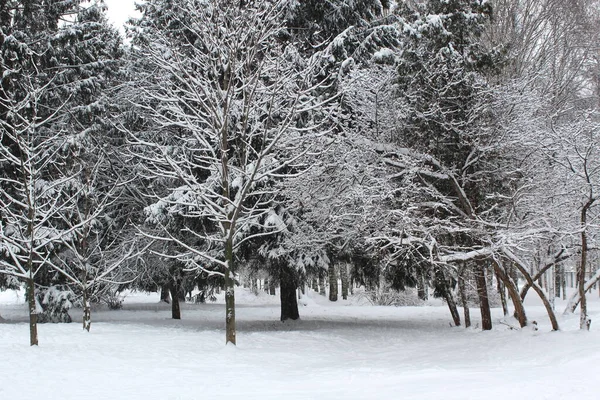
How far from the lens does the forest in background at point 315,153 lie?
10672 millimetres

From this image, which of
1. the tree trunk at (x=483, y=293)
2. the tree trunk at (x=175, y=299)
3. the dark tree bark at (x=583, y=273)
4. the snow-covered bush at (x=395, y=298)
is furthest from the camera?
the snow-covered bush at (x=395, y=298)

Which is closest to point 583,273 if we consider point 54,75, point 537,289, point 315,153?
point 537,289

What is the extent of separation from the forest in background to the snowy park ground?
0.95 m

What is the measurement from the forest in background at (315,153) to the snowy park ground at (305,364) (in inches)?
37.4

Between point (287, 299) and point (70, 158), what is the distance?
25.6 feet

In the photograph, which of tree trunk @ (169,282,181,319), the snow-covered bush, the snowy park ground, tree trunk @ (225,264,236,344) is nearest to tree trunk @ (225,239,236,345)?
tree trunk @ (225,264,236,344)

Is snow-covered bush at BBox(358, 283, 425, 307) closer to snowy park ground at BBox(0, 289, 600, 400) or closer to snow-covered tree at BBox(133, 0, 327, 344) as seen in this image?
snowy park ground at BBox(0, 289, 600, 400)

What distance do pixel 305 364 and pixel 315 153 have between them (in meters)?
4.33

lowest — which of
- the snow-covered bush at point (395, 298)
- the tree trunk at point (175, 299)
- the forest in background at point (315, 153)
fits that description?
the snow-covered bush at point (395, 298)

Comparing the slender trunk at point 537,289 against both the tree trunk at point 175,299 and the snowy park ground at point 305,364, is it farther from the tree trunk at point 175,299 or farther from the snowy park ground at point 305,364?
the tree trunk at point 175,299

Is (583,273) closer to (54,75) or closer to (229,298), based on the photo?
(229,298)

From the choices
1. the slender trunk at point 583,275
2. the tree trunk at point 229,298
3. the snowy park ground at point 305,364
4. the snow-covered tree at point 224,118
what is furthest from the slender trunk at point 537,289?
the tree trunk at point 229,298

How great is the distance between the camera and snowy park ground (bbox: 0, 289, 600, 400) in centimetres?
613

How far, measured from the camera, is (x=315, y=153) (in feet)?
35.8
